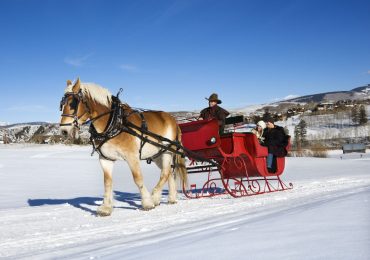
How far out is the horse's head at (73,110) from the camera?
6645mm

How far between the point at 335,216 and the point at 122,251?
7.55 ft

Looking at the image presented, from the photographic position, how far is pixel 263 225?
14.0 feet

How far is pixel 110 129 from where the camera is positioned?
7.04 meters

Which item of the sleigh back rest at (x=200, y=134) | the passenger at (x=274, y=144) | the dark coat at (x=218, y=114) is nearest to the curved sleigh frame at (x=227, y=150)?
the sleigh back rest at (x=200, y=134)

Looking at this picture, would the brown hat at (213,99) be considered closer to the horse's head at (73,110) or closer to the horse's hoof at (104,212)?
the horse's head at (73,110)

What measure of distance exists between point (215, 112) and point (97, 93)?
10.9 feet

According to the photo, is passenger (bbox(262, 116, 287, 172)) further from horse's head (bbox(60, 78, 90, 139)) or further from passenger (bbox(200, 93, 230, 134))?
horse's head (bbox(60, 78, 90, 139))

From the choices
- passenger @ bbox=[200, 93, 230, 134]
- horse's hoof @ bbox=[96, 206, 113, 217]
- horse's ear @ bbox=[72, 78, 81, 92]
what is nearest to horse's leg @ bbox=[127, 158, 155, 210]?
horse's hoof @ bbox=[96, 206, 113, 217]

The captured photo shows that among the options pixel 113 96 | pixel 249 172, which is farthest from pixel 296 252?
pixel 249 172

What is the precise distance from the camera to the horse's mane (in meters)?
7.09

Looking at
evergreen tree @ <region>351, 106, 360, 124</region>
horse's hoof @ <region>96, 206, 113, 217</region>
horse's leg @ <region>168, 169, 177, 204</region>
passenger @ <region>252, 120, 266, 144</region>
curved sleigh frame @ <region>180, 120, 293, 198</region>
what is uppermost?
evergreen tree @ <region>351, 106, 360, 124</region>

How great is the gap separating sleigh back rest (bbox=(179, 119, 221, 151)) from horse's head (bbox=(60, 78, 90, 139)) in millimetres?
2971

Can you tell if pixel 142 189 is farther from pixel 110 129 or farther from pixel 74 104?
pixel 74 104

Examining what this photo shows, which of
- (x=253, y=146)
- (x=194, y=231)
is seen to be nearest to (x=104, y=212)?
(x=194, y=231)
